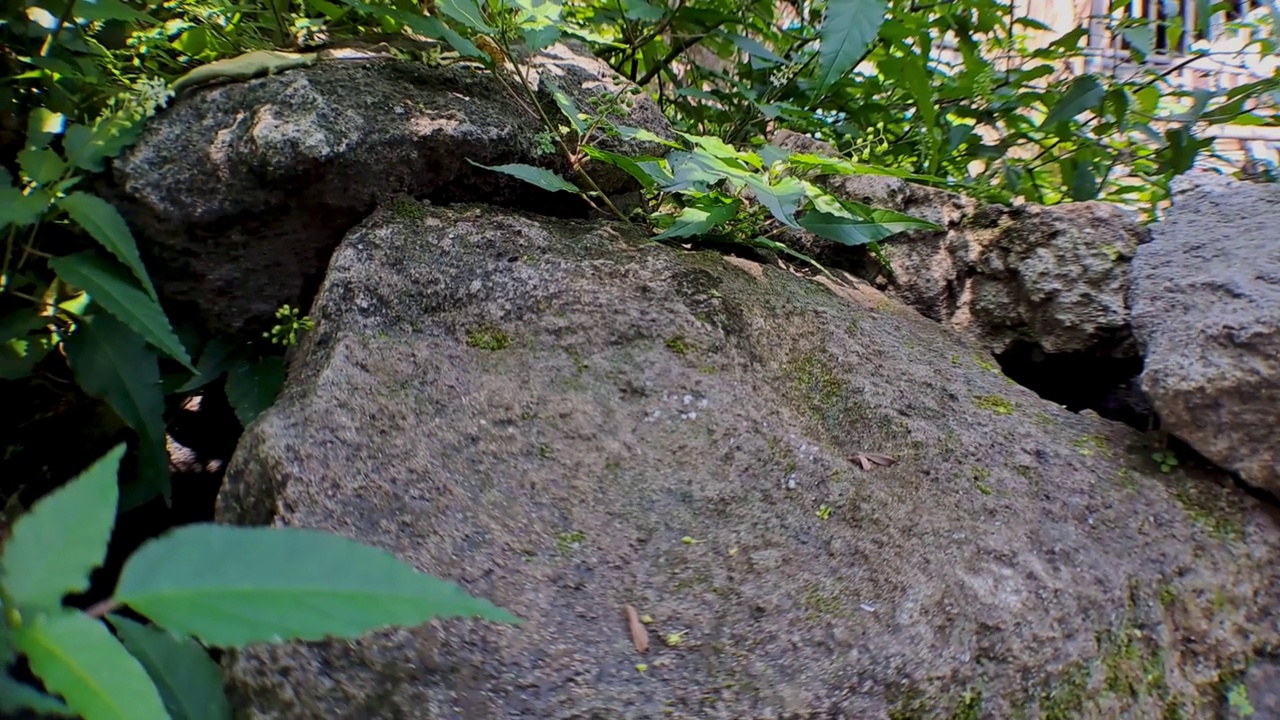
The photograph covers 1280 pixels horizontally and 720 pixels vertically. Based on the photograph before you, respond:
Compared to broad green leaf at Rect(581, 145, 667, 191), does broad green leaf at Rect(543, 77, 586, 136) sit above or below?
above

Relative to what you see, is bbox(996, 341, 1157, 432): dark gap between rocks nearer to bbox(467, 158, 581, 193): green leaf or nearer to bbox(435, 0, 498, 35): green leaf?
bbox(467, 158, 581, 193): green leaf

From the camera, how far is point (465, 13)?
4.64ft

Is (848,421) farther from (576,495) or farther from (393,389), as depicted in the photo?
(393,389)

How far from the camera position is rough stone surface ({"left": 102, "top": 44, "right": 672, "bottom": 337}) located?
1.37 metres

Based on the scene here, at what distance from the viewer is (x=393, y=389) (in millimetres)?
1130

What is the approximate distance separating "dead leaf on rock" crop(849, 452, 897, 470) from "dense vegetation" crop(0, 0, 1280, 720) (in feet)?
1.47

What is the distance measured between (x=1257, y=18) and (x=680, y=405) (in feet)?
7.43

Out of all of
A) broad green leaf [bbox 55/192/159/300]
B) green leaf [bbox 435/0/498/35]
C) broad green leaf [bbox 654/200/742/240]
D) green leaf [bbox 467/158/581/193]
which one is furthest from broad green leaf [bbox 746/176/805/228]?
broad green leaf [bbox 55/192/159/300]

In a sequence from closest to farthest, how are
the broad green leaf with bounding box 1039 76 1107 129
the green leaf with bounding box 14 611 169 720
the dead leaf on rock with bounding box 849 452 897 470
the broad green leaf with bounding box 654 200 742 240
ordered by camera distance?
the green leaf with bounding box 14 611 169 720 → the dead leaf on rock with bounding box 849 452 897 470 → the broad green leaf with bounding box 654 200 742 240 → the broad green leaf with bounding box 1039 76 1107 129

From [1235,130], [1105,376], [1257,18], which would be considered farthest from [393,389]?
[1235,130]

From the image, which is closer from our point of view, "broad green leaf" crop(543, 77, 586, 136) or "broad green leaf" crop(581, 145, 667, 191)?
"broad green leaf" crop(581, 145, 667, 191)

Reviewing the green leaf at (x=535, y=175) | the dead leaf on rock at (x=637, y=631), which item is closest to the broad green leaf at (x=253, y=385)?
the green leaf at (x=535, y=175)

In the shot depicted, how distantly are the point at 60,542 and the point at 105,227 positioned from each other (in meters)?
0.80

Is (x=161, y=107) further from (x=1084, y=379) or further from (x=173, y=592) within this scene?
(x=1084, y=379)
